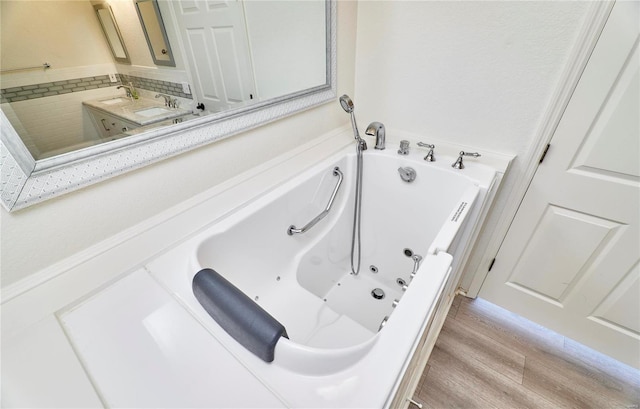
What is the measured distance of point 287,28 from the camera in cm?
135

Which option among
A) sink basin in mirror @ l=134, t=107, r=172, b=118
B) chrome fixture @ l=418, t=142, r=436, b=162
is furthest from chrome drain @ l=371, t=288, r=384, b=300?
sink basin in mirror @ l=134, t=107, r=172, b=118

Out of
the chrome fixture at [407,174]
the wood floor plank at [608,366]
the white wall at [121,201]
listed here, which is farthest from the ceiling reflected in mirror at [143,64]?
the wood floor plank at [608,366]

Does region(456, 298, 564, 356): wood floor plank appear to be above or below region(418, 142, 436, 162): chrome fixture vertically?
below

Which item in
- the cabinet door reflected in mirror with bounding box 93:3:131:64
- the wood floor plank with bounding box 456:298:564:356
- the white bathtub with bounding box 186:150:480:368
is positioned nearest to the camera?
the cabinet door reflected in mirror with bounding box 93:3:131:64

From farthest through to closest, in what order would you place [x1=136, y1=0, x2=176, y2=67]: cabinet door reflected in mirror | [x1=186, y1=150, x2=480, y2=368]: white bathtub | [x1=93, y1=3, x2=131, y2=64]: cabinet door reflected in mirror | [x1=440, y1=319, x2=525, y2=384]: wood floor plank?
[x1=440, y1=319, x2=525, y2=384]: wood floor plank
[x1=186, y1=150, x2=480, y2=368]: white bathtub
[x1=136, y1=0, x2=176, y2=67]: cabinet door reflected in mirror
[x1=93, y1=3, x2=131, y2=64]: cabinet door reflected in mirror

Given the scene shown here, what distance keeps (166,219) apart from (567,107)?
1557 millimetres

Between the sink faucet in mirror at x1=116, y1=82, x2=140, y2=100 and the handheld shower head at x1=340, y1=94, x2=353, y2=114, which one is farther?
the handheld shower head at x1=340, y1=94, x2=353, y2=114

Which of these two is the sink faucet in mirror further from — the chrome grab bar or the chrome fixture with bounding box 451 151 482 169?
the chrome fixture with bounding box 451 151 482 169

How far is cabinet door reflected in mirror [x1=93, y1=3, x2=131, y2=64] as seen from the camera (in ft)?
2.65

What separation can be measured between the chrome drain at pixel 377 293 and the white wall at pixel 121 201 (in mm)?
886

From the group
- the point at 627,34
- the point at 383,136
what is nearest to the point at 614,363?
the point at 627,34

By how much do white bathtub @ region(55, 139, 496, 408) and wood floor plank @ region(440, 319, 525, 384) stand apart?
14.6 inches

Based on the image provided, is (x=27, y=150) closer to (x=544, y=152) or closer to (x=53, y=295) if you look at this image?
(x=53, y=295)

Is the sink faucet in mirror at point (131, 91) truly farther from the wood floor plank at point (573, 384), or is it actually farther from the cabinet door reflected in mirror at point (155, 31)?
the wood floor plank at point (573, 384)
